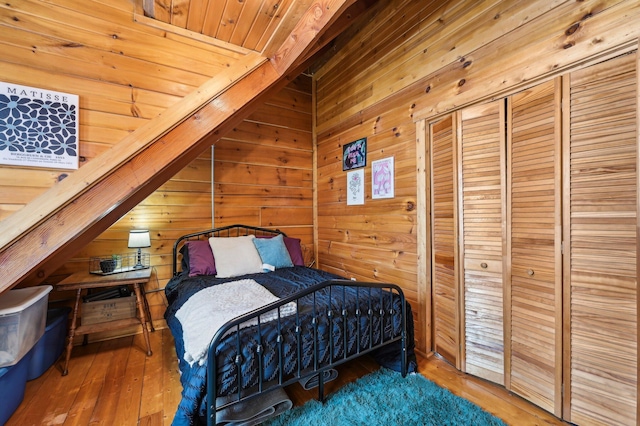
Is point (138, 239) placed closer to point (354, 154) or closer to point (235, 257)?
point (235, 257)

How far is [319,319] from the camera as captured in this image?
1570 millimetres

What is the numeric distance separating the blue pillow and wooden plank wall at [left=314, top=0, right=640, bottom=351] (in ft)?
2.44

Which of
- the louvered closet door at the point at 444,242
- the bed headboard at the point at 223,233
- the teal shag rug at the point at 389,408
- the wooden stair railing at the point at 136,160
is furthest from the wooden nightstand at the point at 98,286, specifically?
the louvered closet door at the point at 444,242

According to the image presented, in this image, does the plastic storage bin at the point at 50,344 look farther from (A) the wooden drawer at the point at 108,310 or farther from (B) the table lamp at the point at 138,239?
(B) the table lamp at the point at 138,239

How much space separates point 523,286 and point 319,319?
4.29ft

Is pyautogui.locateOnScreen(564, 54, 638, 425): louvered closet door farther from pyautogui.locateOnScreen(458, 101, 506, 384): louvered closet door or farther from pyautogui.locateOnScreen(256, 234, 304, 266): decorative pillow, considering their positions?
pyautogui.locateOnScreen(256, 234, 304, 266): decorative pillow

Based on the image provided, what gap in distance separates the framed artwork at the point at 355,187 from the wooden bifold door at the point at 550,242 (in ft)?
3.16

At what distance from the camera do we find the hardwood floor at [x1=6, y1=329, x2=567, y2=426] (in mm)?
1541

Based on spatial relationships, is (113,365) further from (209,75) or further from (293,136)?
(293,136)

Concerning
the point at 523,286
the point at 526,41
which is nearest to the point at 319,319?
the point at 523,286

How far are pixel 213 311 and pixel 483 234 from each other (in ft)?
6.05

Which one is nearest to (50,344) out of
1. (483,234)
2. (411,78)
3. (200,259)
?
(200,259)

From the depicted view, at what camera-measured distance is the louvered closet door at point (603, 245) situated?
129cm

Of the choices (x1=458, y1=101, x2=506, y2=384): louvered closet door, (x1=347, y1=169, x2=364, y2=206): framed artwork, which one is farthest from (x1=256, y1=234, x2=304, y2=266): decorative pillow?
(x1=458, y1=101, x2=506, y2=384): louvered closet door
